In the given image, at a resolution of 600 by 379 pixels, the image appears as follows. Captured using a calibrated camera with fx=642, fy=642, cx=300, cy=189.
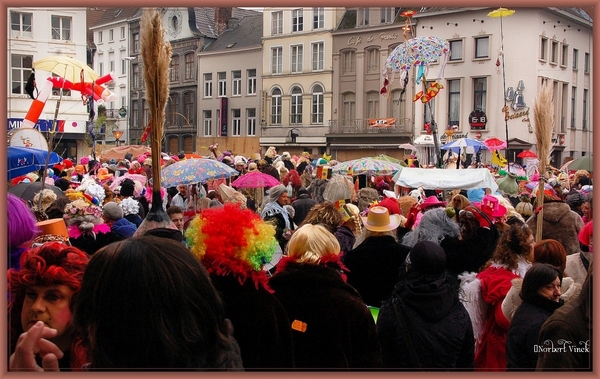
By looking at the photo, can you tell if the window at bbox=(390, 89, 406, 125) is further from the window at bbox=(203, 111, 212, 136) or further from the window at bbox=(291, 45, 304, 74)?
the window at bbox=(203, 111, 212, 136)

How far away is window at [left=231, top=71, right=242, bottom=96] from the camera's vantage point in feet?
115

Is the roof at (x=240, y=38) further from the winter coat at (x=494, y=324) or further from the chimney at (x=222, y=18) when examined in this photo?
the winter coat at (x=494, y=324)

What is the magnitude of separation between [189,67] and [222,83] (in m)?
3.04

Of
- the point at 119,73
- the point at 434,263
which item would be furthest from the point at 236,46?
the point at 434,263

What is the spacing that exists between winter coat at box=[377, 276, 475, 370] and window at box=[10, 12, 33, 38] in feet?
8.83

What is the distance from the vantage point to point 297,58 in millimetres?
35094

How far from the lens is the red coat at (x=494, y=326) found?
415 centimetres

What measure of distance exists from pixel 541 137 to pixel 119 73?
784cm

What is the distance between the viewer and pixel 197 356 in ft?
6.15

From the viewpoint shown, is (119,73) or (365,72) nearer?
(119,73)

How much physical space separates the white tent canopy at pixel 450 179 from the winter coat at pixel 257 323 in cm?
759

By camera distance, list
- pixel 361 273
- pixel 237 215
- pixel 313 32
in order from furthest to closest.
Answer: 1. pixel 313 32
2. pixel 361 273
3. pixel 237 215

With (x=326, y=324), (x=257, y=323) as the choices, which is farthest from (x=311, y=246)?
(x=257, y=323)

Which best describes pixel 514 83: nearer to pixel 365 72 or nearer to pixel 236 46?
pixel 365 72
